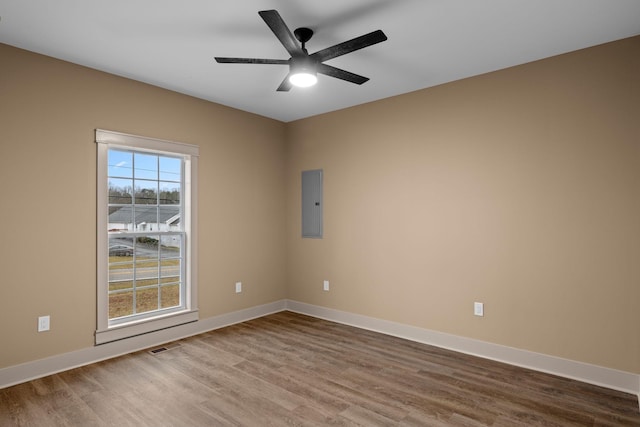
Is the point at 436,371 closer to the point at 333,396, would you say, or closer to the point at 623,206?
the point at 333,396

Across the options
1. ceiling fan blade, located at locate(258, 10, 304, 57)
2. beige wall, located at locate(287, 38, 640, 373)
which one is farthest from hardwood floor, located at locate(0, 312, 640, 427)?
ceiling fan blade, located at locate(258, 10, 304, 57)

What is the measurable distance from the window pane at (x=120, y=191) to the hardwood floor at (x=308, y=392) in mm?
1493

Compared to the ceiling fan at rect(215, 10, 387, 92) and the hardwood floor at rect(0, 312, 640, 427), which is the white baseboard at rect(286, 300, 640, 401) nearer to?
the hardwood floor at rect(0, 312, 640, 427)

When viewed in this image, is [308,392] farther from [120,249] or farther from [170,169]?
[170,169]

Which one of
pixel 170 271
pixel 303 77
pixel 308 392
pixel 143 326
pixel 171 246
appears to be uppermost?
pixel 303 77

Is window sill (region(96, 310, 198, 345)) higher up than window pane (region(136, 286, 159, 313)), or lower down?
lower down

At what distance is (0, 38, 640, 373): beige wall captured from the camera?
285 cm

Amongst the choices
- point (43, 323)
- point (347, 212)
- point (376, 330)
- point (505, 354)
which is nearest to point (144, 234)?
point (43, 323)

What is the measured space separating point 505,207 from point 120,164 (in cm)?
373

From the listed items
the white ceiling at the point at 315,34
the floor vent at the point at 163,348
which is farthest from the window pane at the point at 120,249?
the white ceiling at the point at 315,34

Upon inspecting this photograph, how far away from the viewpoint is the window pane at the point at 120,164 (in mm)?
3553

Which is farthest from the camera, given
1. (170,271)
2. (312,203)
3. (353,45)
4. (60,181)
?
(312,203)

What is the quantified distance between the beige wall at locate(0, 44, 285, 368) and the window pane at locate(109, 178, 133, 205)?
0.82ft

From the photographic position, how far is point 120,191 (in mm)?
3617
